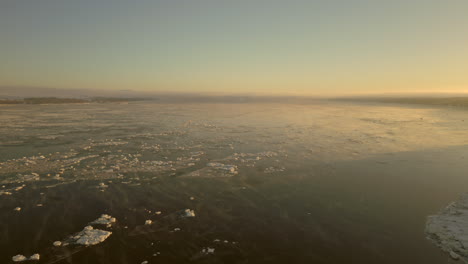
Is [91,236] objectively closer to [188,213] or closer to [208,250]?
[188,213]

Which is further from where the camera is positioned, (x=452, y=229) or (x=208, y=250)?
(x=452, y=229)

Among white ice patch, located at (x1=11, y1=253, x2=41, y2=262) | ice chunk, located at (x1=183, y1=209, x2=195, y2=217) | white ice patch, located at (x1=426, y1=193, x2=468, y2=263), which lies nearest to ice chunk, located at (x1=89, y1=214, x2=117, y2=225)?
white ice patch, located at (x1=11, y1=253, x2=41, y2=262)

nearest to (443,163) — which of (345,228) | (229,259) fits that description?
(345,228)

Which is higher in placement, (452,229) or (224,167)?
(224,167)

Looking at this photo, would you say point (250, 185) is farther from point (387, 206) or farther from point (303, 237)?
point (387, 206)

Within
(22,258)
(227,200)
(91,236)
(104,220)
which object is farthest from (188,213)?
(22,258)

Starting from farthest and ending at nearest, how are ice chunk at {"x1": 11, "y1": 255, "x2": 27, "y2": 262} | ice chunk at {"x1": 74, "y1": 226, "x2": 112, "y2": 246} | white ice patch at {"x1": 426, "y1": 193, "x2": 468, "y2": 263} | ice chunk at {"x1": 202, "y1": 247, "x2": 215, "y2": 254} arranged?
ice chunk at {"x1": 74, "y1": 226, "x2": 112, "y2": 246}, white ice patch at {"x1": 426, "y1": 193, "x2": 468, "y2": 263}, ice chunk at {"x1": 202, "y1": 247, "x2": 215, "y2": 254}, ice chunk at {"x1": 11, "y1": 255, "x2": 27, "y2": 262}

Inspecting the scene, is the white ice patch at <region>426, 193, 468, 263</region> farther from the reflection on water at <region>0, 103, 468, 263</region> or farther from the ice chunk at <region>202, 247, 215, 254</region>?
the ice chunk at <region>202, 247, 215, 254</region>
